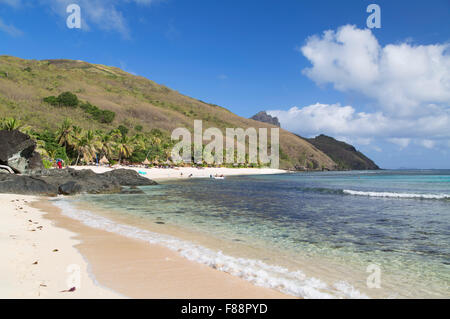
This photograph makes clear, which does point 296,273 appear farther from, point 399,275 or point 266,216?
point 266,216

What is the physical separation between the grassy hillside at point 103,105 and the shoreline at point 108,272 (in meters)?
79.9

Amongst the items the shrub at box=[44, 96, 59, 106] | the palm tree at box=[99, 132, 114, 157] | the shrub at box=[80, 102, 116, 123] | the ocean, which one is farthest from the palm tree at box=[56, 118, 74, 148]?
the shrub at box=[44, 96, 59, 106]

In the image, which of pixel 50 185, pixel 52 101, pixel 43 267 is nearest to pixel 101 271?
pixel 43 267

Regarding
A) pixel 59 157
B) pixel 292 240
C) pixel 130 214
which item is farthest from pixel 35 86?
pixel 292 240

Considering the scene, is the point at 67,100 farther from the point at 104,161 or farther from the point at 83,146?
the point at 83,146

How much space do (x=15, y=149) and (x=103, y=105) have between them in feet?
359

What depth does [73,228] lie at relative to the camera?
34.5 feet

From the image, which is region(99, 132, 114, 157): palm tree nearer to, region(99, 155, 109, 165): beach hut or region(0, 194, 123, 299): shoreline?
region(99, 155, 109, 165): beach hut

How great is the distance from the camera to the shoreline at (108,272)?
469 centimetres

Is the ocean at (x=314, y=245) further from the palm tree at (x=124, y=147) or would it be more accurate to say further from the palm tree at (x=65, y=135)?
the palm tree at (x=124, y=147)

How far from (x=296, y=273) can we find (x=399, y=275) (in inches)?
91.7

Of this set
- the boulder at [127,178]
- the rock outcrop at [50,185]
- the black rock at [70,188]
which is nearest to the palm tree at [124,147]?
the boulder at [127,178]

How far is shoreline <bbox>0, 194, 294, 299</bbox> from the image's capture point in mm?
4691

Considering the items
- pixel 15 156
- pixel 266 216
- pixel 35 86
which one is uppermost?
pixel 35 86
